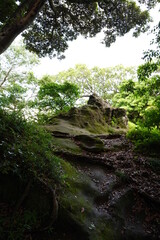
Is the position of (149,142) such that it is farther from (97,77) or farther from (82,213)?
(97,77)

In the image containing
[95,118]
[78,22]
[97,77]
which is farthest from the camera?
[97,77]

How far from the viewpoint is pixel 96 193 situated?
493 cm

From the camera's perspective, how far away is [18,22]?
6.32 m

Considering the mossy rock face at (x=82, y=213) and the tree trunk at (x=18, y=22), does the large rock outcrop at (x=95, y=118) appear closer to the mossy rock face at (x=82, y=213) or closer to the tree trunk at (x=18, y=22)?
the mossy rock face at (x=82, y=213)

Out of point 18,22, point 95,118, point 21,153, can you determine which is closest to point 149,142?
point 95,118

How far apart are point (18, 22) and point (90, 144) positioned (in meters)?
6.08

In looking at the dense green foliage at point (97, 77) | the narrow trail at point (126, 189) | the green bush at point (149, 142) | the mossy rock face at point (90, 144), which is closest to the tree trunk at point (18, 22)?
the narrow trail at point (126, 189)

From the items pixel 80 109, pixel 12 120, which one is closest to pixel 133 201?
pixel 12 120

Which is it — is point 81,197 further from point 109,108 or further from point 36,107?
point 109,108

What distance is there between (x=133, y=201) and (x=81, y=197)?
1.71 meters

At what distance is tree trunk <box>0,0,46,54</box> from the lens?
19.9 ft

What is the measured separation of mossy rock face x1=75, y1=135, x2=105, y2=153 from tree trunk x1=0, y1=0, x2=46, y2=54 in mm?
5103

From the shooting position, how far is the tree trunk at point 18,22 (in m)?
6.06

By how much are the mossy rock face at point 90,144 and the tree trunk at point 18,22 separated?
510 cm
